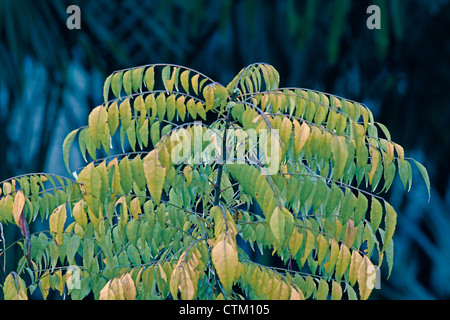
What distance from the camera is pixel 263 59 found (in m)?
2.59

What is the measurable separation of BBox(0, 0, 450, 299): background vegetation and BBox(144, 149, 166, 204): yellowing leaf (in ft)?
5.58

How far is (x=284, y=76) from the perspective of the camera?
8.52 ft

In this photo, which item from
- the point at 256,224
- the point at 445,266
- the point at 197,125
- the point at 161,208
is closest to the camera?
the point at 197,125

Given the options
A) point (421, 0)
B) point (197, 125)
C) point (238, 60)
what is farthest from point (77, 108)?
point (421, 0)

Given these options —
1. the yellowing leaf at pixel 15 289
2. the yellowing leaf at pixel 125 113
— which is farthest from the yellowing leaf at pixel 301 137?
the yellowing leaf at pixel 15 289

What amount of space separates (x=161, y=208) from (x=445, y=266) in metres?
2.03

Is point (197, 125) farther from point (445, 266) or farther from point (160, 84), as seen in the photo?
point (445, 266)

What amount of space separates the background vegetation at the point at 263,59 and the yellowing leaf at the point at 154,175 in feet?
5.58

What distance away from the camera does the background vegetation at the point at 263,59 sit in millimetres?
2514

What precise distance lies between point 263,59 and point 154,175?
175cm

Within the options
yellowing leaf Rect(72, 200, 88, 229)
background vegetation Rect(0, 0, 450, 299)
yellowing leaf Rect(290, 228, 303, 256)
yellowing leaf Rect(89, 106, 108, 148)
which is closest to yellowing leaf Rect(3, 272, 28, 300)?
yellowing leaf Rect(72, 200, 88, 229)

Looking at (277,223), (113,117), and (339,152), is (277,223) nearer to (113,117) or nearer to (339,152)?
(339,152)

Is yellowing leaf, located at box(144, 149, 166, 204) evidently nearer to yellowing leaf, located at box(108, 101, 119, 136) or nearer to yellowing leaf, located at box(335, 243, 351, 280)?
yellowing leaf, located at box(108, 101, 119, 136)

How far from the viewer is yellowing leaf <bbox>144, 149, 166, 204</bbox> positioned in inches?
38.5
